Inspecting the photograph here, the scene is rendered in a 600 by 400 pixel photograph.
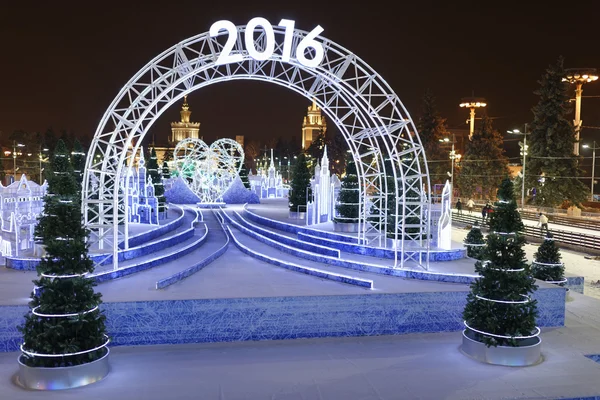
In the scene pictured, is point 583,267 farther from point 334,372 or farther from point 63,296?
point 63,296

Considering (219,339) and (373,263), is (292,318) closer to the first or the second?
(219,339)

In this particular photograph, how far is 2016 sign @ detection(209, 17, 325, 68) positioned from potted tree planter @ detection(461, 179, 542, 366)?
5994mm

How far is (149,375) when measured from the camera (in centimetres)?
866

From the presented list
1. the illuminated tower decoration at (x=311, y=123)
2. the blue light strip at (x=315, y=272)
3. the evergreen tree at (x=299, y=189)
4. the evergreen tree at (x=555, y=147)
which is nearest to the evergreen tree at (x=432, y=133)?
the evergreen tree at (x=555, y=147)

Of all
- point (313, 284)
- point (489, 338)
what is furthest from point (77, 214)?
point (489, 338)

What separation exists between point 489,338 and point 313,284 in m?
4.27

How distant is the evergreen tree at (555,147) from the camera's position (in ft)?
124

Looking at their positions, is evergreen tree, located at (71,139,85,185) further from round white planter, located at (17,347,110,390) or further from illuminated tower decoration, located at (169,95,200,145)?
illuminated tower decoration, located at (169,95,200,145)

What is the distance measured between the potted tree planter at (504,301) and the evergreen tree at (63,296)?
6.91 m

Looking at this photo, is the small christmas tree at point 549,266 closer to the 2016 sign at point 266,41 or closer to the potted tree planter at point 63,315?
the 2016 sign at point 266,41

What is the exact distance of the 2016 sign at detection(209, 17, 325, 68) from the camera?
12258 mm

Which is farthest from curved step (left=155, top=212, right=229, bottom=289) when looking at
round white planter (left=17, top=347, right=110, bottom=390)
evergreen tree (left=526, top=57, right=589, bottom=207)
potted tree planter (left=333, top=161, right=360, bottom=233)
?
evergreen tree (left=526, top=57, right=589, bottom=207)

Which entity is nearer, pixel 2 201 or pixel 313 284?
pixel 313 284

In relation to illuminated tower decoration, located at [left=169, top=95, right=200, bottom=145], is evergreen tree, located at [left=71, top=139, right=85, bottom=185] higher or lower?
lower
